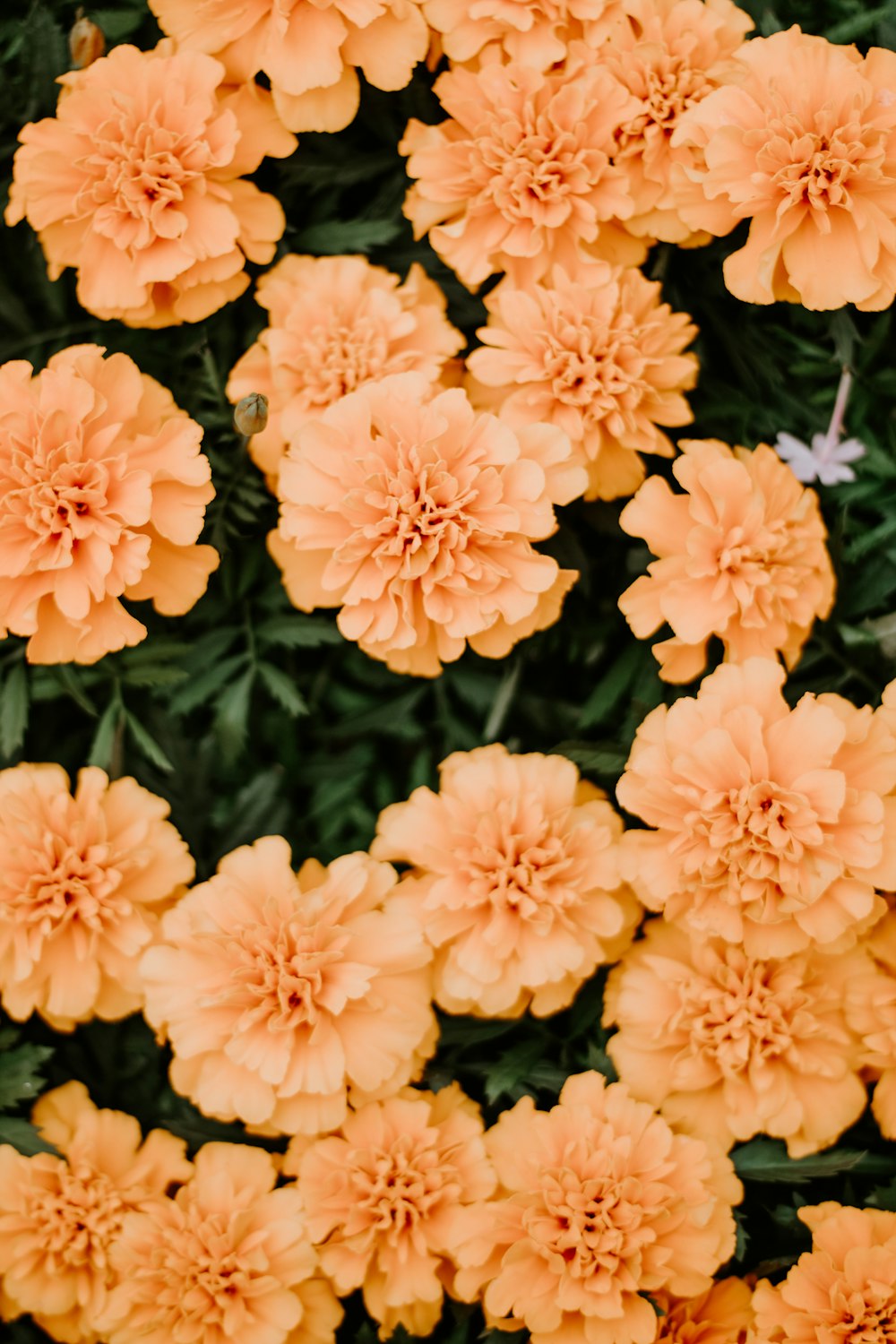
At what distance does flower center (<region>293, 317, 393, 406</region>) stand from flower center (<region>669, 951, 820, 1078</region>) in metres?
0.65

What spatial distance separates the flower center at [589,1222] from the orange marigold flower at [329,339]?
2.37 feet

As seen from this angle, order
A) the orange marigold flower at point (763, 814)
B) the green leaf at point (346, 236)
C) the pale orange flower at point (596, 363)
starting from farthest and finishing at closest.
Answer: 1. the green leaf at point (346, 236)
2. the pale orange flower at point (596, 363)
3. the orange marigold flower at point (763, 814)

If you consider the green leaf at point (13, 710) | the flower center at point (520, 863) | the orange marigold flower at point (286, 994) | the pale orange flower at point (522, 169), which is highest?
the pale orange flower at point (522, 169)

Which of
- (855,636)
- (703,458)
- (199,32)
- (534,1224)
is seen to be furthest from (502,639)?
(199,32)

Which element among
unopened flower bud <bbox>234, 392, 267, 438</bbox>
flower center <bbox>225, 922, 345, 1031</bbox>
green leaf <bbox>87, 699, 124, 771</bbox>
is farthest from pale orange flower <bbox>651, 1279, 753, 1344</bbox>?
unopened flower bud <bbox>234, 392, 267, 438</bbox>

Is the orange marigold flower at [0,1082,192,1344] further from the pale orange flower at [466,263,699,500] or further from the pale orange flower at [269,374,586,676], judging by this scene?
the pale orange flower at [466,263,699,500]

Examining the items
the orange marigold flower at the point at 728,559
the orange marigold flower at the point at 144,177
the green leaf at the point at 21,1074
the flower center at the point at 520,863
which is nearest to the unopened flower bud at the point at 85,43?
the orange marigold flower at the point at 144,177

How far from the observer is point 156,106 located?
112 cm

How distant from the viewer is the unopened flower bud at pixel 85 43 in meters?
1.16

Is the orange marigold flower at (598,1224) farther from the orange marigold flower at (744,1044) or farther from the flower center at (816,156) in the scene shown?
the flower center at (816,156)

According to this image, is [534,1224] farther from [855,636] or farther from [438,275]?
[438,275]

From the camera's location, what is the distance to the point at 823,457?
47.3 inches

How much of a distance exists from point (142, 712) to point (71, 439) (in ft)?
1.00

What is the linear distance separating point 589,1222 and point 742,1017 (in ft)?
0.73
